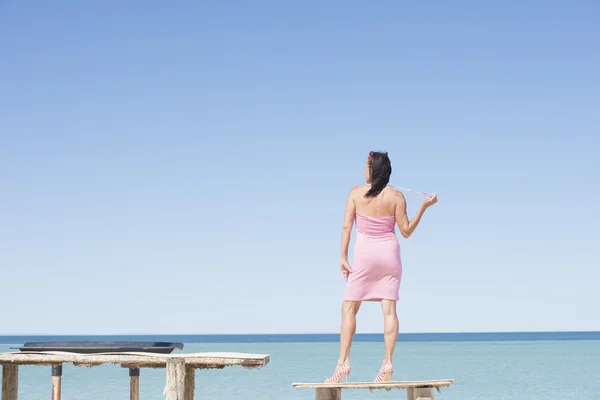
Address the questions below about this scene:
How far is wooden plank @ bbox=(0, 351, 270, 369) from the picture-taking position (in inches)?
334

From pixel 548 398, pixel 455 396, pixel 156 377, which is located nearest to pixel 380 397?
pixel 455 396

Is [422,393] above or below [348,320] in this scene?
below

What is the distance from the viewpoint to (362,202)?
9562 mm

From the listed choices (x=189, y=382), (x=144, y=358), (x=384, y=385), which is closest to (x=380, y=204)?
(x=384, y=385)

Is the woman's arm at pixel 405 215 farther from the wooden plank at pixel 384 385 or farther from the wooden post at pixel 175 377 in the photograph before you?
the wooden post at pixel 175 377

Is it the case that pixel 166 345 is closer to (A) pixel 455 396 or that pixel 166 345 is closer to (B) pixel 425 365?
(A) pixel 455 396

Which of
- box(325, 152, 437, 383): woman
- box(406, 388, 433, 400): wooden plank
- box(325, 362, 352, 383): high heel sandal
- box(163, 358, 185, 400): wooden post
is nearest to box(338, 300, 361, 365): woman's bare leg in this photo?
box(325, 152, 437, 383): woman

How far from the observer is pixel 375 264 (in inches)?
370

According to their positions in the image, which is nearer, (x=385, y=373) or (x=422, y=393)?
(x=422, y=393)

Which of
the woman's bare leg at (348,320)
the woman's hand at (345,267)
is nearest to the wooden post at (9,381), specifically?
the woman's bare leg at (348,320)

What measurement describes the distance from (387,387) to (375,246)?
1.44 metres

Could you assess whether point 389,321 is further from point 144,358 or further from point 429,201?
point 144,358

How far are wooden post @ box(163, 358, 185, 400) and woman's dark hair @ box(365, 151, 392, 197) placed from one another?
2.55 metres

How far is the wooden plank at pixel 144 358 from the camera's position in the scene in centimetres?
848
